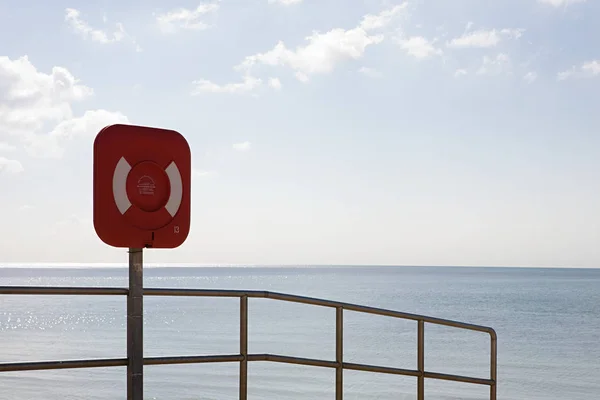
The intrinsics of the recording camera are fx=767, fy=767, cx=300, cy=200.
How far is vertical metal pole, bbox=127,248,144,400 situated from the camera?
3049mm

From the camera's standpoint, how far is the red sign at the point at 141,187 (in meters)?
3.01

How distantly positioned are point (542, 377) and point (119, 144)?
20.2 m

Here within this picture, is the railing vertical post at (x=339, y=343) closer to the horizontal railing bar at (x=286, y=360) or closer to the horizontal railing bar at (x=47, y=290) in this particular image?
the horizontal railing bar at (x=286, y=360)

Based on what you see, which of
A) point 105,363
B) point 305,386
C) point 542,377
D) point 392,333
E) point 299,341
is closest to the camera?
point 105,363

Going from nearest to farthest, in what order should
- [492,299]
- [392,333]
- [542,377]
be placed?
[542,377]
[392,333]
[492,299]

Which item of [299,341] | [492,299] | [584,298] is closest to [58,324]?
[299,341]

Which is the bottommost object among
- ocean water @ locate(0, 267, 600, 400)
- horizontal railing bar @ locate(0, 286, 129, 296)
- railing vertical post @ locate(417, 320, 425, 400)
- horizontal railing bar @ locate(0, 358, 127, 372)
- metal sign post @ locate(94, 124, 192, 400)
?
ocean water @ locate(0, 267, 600, 400)

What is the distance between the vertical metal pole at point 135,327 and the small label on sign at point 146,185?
23 cm

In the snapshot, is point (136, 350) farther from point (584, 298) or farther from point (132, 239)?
point (584, 298)

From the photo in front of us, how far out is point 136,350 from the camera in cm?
307

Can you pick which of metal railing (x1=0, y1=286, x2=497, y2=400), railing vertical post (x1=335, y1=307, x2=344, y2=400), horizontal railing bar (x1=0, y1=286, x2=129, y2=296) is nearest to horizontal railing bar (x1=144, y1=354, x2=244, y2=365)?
metal railing (x1=0, y1=286, x2=497, y2=400)

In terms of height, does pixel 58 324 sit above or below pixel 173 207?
below

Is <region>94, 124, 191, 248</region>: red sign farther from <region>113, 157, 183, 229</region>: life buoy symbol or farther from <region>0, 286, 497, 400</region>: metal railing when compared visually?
<region>0, 286, 497, 400</region>: metal railing

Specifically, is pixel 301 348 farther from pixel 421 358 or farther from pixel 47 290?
pixel 47 290
